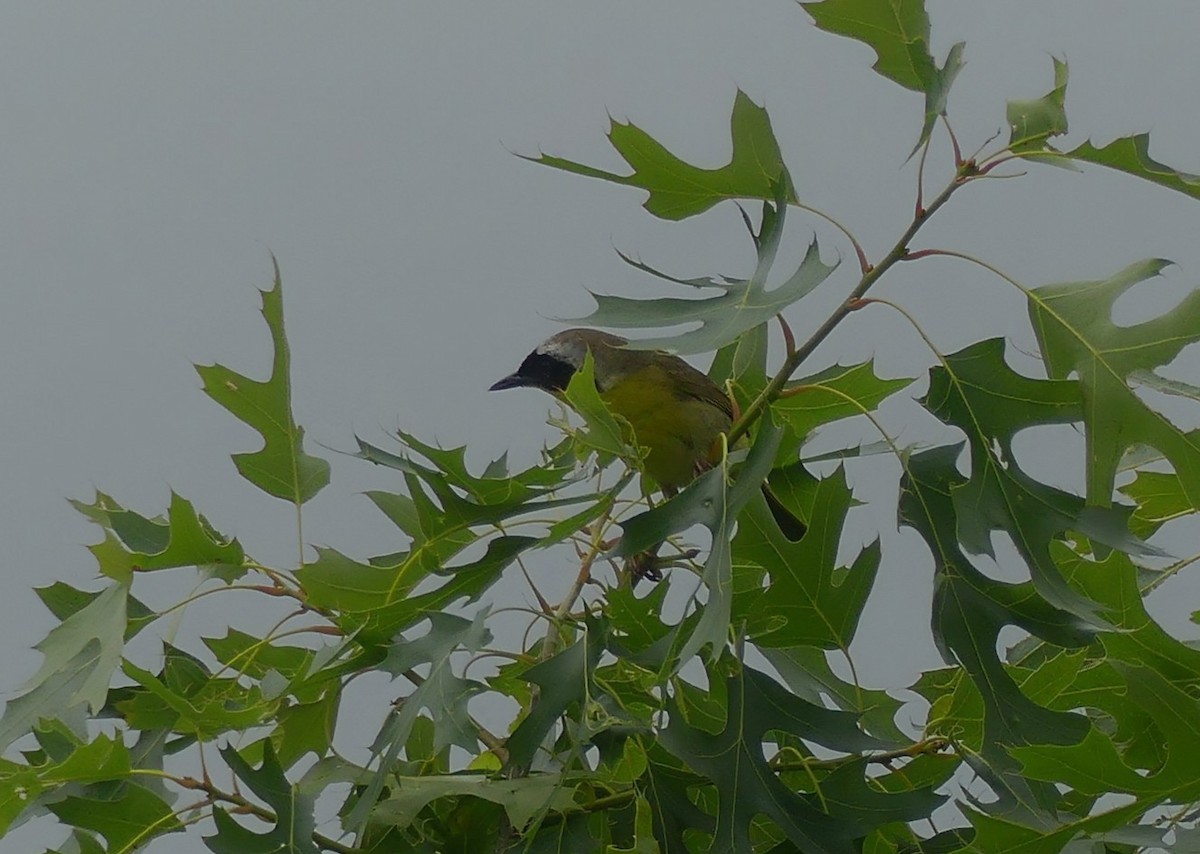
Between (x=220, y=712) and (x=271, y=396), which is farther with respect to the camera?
(x=271, y=396)

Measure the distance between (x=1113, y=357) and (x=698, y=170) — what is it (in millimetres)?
281

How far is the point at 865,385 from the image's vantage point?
0.98m

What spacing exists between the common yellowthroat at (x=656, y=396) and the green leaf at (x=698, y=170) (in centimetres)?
39

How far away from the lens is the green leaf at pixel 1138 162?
0.78 meters

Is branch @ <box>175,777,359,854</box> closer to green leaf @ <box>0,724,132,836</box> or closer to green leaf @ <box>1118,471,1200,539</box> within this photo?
green leaf @ <box>0,724,132,836</box>

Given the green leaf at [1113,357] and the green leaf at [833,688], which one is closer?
the green leaf at [1113,357]

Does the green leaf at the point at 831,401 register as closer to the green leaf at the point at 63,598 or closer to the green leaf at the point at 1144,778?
the green leaf at the point at 1144,778

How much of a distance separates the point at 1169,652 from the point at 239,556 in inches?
23.8

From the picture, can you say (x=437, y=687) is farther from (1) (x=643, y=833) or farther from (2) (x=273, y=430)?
(2) (x=273, y=430)

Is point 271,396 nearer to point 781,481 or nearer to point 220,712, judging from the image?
point 220,712

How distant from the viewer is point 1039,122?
819mm

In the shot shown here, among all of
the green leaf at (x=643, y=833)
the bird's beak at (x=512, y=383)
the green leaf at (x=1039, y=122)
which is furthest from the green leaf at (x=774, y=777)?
the bird's beak at (x=512, y=383)

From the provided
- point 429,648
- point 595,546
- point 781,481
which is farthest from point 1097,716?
point 429,648

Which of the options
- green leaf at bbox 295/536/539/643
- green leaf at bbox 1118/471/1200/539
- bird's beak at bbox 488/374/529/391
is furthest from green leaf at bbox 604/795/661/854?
bird's beak at bbox 488/374/529/391
